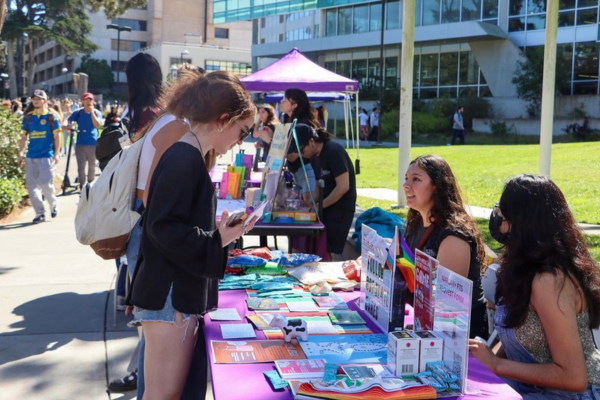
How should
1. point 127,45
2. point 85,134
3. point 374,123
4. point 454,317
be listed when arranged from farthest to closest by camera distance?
point 127,45 → point 374,123 → point 85,134 → point 454,317

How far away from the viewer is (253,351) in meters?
2.65

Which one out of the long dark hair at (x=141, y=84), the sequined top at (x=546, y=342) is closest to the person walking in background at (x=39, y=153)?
the long dark hair at (x=141, y=84)

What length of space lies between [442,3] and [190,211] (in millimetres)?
38416

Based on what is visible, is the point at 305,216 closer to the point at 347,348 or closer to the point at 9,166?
the point at 347,348

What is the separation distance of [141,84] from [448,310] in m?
2.64

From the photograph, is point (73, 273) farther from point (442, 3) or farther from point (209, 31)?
point (209, 31)

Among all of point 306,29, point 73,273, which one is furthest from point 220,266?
point 306,29

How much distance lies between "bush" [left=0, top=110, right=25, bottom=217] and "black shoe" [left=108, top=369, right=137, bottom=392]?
6.81 metres

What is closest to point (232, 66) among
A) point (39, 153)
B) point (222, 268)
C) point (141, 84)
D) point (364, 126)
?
point (364, 126)

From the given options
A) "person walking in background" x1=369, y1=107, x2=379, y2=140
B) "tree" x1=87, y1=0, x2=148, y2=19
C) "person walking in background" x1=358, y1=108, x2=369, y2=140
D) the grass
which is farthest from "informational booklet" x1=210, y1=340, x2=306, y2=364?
"person walking in background" x1=358, y1=108, x2=369, y2=140

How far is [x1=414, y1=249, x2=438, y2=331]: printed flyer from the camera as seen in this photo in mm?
2521

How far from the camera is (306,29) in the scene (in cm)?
4984

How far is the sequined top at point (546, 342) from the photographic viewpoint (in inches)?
104

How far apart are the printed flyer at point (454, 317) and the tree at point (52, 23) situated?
5616cm
